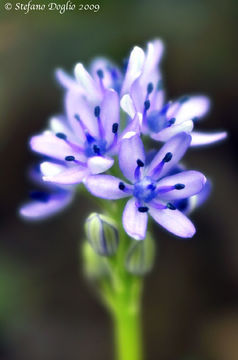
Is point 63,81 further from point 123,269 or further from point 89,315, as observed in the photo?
point 89,315

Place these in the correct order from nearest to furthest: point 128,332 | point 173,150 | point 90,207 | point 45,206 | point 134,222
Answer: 1. point 134,222
2. point 173,150
3. point 45,206
4. point 128,332
5. point 90,207

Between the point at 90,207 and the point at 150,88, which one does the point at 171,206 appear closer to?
the point at 150,88

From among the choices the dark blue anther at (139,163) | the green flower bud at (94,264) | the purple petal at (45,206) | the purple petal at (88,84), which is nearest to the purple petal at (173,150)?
the dark blue anther at (139,163)

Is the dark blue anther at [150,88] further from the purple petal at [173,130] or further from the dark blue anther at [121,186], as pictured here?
the dark blue anther at [121,186]

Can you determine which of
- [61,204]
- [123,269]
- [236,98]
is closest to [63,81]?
[61,204]

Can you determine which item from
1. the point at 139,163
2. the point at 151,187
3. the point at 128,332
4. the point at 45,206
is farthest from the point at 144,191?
the point at 128,332

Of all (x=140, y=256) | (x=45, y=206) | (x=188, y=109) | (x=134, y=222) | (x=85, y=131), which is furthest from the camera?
(x=188, y=109)

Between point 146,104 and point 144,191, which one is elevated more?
point 146,104
